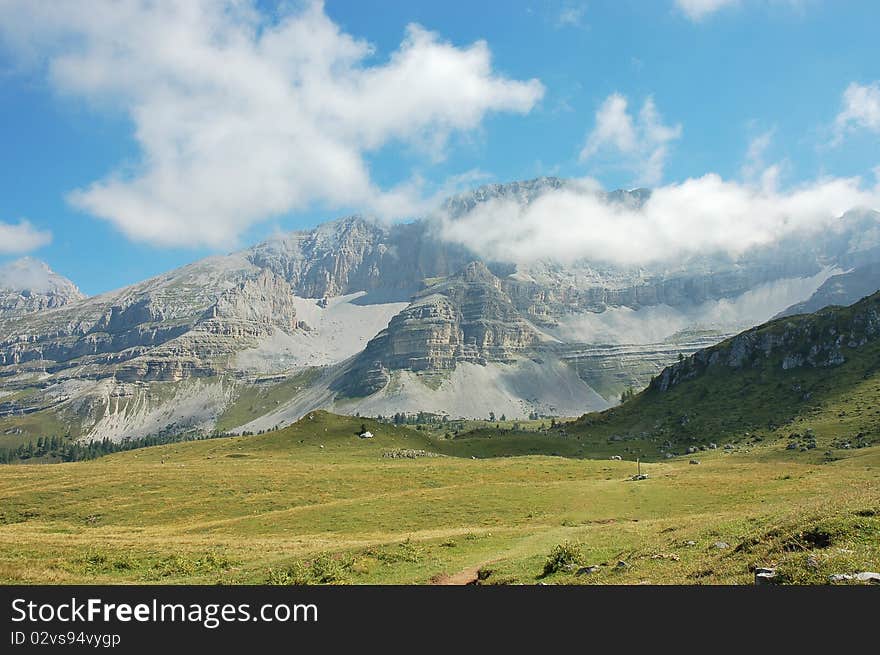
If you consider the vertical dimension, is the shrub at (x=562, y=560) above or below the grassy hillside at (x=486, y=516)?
above

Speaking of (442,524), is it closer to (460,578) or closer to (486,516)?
(486,516)

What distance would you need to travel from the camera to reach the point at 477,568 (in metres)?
32.2

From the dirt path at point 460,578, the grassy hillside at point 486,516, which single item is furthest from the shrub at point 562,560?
the dirt path at point 460,578

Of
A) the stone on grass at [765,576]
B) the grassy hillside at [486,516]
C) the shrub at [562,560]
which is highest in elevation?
the stone on grass at [765,576]

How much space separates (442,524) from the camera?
2188 inches

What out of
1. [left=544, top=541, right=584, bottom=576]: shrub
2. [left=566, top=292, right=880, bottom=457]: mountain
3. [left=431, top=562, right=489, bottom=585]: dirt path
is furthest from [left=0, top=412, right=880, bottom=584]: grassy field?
[left=566, top=292, right=880, bottom=457]: mountain

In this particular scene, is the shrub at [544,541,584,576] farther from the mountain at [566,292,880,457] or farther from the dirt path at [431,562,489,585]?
the mountain at [566,292,880,457]

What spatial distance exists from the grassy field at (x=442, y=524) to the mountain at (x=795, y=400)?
2734cm

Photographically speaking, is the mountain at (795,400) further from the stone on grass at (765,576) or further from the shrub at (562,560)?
the stone on grass at (765,576)

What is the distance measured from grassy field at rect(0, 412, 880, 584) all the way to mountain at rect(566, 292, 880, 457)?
2734 centimetres

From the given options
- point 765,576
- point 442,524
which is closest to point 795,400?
point 442,524

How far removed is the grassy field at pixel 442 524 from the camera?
80.2 ft

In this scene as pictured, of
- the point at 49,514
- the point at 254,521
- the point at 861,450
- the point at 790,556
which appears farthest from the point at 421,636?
the point at 861,450

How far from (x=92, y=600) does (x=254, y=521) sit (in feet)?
150
